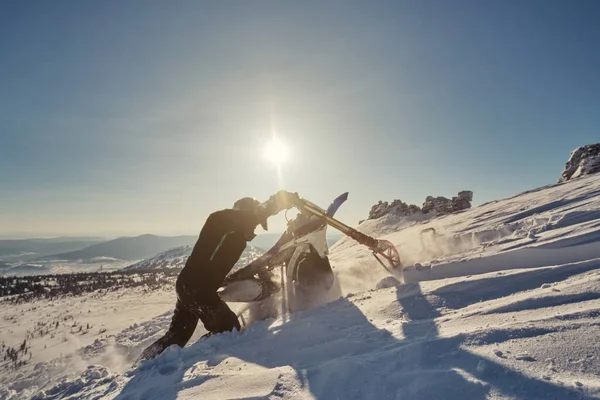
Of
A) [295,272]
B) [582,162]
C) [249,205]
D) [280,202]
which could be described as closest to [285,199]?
[280,202]

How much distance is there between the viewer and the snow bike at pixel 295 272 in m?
6.47

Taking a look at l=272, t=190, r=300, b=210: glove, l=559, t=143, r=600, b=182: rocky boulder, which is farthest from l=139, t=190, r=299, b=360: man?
l=559, t=143, r=600, b=182: rocky boulder

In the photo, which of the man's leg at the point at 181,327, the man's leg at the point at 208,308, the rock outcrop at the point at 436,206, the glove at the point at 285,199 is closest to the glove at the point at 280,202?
the glove at the point at 285,199

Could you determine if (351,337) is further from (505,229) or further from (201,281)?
(505,229)

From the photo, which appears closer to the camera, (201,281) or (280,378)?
(280,378)

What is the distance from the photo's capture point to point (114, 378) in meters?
4.14

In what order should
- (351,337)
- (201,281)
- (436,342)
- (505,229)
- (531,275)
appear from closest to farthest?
(436,342), (351,337), (531,275), (201,281), (505,229)

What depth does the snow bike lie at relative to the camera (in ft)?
21.2

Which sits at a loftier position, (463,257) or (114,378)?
(463,257)

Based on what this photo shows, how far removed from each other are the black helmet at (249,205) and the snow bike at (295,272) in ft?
3.05

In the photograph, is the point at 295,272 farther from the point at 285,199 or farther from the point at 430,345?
the point at 430,345

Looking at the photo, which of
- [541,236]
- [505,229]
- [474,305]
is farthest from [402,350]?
[505,229]

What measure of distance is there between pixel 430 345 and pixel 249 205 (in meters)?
4.51

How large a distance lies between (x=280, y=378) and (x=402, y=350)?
1.06 meters
